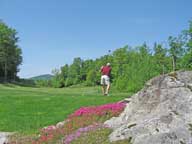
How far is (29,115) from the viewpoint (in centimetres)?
1841

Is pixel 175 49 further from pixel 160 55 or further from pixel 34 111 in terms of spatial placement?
pixel 34 111

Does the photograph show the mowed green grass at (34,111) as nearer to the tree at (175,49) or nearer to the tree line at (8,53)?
the tree at (175,49)

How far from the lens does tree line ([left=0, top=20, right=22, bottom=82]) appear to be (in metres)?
84.0

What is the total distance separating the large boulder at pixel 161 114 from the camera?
8.82m

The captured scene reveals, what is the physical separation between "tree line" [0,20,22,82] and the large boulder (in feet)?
244

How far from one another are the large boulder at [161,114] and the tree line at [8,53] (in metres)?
74.5

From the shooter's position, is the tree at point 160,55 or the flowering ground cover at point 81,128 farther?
the tree at point 160,55

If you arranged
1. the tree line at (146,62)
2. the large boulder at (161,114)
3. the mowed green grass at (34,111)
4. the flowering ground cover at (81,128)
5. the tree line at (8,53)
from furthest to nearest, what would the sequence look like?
the tree line at (8,53) < the tree line at (146,62) < the mowed green grass at (34,111) < the flowering ground cover at (81,128) < the large boulder at (161,114)

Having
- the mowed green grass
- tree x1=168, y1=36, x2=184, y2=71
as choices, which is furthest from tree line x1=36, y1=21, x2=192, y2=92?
the mowed green grass

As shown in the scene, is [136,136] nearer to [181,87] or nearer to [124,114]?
[181,87]

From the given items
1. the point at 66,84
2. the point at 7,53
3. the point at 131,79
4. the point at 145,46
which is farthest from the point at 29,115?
the point at 66,84

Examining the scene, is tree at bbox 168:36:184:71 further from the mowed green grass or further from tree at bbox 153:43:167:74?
the mowed green grass

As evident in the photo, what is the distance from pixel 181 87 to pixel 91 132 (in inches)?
111

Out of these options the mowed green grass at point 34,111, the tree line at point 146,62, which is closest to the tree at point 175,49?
the tree line at point 146,62
